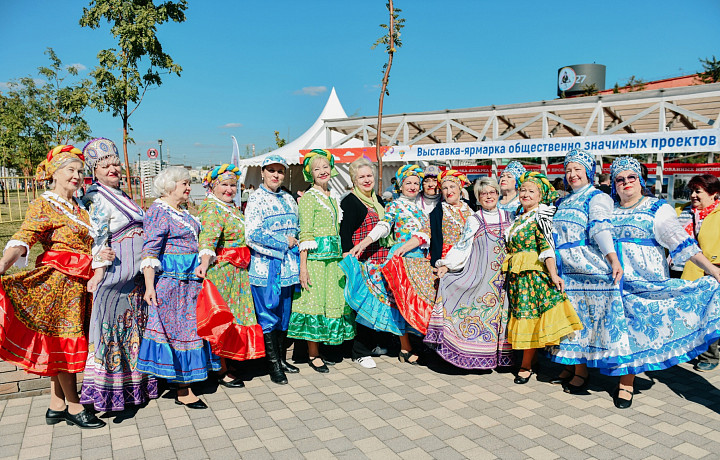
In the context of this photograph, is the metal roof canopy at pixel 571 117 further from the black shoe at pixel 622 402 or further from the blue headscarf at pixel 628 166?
the black shoe at pixel 622 402

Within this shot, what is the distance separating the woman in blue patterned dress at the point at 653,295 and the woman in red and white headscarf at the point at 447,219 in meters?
1.26

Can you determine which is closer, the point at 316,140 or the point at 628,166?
the point at 628,166

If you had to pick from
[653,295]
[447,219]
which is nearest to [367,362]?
[447,219]

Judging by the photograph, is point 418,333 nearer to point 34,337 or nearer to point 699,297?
point 699,297

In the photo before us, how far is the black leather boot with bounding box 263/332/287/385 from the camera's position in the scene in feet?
13.2

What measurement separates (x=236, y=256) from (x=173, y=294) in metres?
0.54

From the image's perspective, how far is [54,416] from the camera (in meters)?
3.26

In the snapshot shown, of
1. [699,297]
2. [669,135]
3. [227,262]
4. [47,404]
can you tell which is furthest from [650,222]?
[669,135]

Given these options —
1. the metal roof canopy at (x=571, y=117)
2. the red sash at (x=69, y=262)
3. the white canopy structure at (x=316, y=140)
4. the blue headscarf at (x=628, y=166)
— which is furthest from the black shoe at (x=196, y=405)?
the white canopy structure at (x=316, y=140)

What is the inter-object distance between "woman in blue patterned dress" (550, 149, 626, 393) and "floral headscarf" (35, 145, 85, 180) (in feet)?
11.3

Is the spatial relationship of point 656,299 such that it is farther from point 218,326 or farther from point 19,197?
point 19,197

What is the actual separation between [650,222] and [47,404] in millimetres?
4544

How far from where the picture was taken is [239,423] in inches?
129

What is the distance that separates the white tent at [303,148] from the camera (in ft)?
48.4
